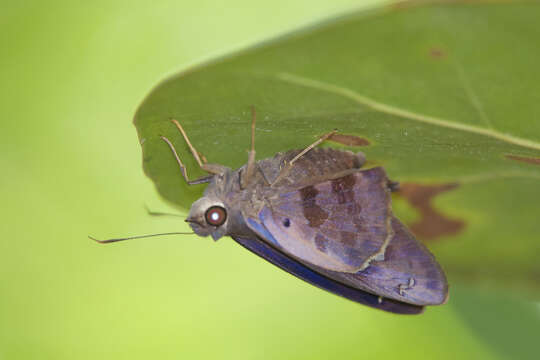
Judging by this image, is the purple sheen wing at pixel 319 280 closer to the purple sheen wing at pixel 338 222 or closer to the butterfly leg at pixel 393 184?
the purple sheen wing at pixel 338 222

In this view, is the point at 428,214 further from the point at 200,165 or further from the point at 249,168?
the point at 200,165

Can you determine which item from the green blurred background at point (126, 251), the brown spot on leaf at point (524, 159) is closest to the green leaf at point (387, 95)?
the brown spot on leaf at point (524, 159)

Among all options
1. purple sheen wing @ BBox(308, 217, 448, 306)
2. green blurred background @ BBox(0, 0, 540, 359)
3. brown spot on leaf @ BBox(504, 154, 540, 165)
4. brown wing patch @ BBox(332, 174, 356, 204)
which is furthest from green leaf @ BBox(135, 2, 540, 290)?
green blurred background @ BBox(0, 0, 540, 359)

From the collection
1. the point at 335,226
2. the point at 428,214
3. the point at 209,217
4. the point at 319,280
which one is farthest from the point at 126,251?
the point at 428,214

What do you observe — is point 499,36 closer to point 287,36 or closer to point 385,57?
point 385,57

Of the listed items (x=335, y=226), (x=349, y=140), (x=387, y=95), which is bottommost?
(x=335, y=226)
